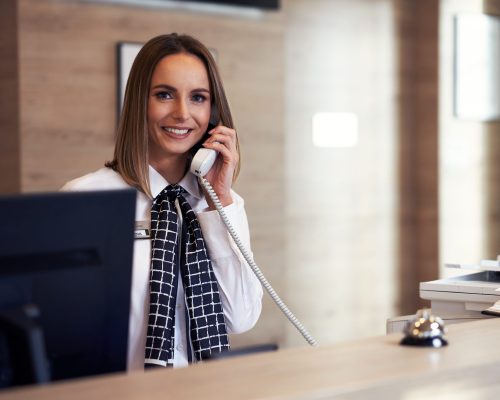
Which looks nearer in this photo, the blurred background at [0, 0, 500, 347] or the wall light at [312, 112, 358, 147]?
the blurred background at [0, 0, 500, 347]

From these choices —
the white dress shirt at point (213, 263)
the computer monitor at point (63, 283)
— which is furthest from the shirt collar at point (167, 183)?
the computer monitor at point (63, 283)

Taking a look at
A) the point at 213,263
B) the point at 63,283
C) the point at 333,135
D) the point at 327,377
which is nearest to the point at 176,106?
the point at 213,263

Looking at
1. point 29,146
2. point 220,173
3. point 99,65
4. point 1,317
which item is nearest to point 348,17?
point 99,65

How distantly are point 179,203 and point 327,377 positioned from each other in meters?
1.31

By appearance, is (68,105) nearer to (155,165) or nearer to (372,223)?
(155,165)

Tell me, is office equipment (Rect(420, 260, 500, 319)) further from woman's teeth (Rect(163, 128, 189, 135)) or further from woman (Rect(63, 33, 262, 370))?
woman's teeth (Rect(163, 128, 189, 135))

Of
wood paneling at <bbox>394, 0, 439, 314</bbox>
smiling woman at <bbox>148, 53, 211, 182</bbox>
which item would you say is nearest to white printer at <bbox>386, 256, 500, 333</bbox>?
smiling woman at <bbox>148, 53, 211, 182</bbox>

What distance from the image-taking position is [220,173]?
2572 mm

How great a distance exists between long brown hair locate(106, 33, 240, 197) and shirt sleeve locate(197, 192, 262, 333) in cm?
20

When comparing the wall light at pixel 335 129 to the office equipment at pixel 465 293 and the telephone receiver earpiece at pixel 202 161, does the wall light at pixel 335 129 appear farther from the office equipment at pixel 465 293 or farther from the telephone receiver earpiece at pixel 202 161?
the telephone receiver earpiece at pixel 202 161

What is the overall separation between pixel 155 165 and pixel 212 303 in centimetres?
44

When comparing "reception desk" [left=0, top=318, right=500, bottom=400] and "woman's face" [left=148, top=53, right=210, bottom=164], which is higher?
"woman's face" [left=148, top=53, right=210, bottom=164]

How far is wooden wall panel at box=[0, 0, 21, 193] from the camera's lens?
13.8ft

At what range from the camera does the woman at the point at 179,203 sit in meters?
2.35
